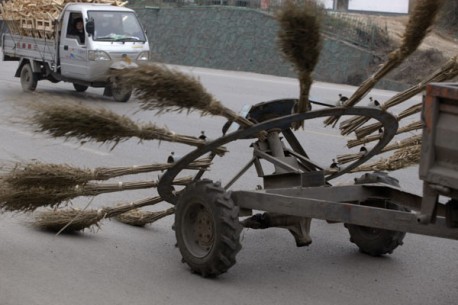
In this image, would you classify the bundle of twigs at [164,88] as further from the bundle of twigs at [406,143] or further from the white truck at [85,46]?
the white truck at [85,46]

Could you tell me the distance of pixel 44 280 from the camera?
6.65 meters

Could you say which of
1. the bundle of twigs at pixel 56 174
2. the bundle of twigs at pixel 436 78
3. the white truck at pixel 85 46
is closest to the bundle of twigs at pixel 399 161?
the bundle of twigs at pixel 436 78

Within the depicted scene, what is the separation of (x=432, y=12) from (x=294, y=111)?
1.26 metres

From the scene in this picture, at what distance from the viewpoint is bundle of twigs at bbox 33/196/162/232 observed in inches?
298

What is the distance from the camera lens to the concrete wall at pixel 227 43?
28922 mm

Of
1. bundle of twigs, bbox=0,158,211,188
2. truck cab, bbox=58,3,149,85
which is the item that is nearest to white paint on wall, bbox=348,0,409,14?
truck cab, bbox=58,3,149,85

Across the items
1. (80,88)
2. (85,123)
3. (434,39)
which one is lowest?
(80,88)

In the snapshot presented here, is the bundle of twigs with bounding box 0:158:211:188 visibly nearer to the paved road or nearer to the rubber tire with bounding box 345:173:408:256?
the paved road

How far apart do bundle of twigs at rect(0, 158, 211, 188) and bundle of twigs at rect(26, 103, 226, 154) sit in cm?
67

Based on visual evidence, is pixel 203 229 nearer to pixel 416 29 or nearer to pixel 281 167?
pixel 281 167

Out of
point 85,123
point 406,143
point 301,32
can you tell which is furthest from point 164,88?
point 406,143

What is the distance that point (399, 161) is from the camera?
7.74 metres

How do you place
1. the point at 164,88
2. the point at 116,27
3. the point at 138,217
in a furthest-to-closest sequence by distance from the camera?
the point at 116,27, the point at 138,217, the point at 164,88

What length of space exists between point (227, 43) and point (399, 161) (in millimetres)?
26549
